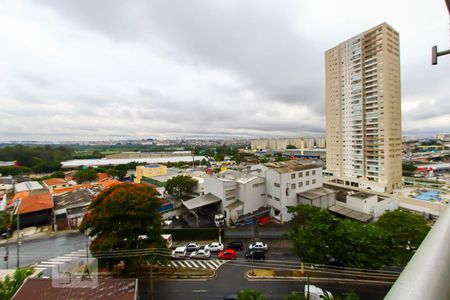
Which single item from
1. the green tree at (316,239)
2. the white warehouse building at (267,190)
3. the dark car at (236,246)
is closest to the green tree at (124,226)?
the dark car at (236,246)

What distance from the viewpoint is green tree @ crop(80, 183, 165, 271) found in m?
8.88

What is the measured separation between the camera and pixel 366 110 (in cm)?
2541

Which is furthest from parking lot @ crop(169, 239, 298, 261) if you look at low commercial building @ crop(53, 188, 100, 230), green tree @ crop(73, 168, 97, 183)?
green tree @ crop(73, 168, 97, 183)

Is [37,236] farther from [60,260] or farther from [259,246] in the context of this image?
[259,246]

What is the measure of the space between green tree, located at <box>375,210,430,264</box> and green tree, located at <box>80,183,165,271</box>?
9.82m

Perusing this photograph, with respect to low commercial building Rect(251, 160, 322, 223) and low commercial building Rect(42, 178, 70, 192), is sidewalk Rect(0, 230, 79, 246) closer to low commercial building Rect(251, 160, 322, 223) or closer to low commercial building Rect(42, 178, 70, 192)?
low commercial building Rect(42, 178, 70, 192)

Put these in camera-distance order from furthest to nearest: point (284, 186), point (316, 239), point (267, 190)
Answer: point (267, 190) < point (284, 186) < point (316, 239)

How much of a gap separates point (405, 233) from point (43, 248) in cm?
1924

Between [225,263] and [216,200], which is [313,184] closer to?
[216,200]

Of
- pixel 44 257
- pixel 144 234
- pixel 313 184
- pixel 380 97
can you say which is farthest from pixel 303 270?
pixel 380 97

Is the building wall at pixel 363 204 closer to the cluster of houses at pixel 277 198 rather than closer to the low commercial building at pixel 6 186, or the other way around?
the cluster of houses at pixel 277 198

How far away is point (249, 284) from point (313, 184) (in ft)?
35.9

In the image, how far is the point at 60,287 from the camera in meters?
6.77

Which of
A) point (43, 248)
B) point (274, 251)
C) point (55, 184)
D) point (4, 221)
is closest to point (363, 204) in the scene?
point (274, 251)
